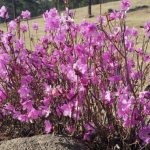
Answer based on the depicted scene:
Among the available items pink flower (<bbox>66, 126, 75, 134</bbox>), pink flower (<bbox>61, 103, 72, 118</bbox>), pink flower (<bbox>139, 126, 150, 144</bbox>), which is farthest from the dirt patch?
pink flower (<bbox>139, 126, 150, 144</bbox>)

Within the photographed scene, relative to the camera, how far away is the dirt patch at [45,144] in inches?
151

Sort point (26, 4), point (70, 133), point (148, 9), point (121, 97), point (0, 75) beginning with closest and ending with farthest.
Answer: point (121, 97) < point (70, 133) < point (0, 75) < point (148, 9) < point (26, 4)

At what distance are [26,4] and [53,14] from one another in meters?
40.3

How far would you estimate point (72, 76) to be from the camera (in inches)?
145

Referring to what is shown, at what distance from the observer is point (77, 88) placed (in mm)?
3695

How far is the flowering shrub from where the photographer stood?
3.78 metres

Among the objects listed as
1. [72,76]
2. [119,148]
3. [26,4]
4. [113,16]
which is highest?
[113,16]

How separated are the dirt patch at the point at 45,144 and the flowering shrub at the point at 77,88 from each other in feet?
0.59

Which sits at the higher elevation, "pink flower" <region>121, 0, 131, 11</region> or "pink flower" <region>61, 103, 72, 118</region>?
"pink flower" <region>121, 0, 131, 11</region>

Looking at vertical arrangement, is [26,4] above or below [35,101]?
below

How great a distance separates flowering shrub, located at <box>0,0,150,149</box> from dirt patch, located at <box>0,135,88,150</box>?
180mm

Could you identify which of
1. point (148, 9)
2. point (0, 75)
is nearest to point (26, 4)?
point (148, 9)

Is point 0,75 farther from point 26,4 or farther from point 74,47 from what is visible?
point 26,4

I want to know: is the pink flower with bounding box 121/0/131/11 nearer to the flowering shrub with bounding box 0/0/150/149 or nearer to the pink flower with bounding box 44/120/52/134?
the flowering shrub with bounding box 0/0/150/149
